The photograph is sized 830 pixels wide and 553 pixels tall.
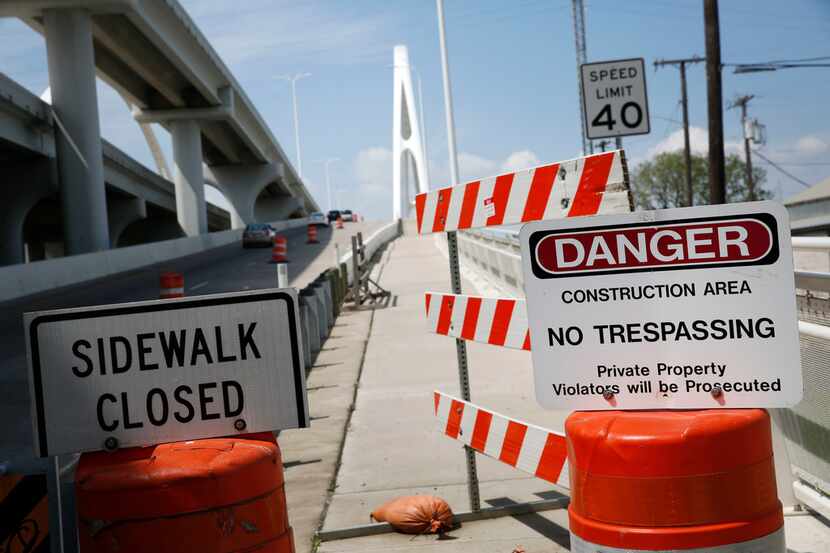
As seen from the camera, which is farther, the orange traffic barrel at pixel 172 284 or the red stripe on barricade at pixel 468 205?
the orange traffic barrel at pixel 172 284

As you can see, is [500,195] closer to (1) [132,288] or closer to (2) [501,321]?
(2) [501,321]

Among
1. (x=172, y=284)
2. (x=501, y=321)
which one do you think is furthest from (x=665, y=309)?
(x=172, y=284)

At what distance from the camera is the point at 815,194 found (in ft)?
181

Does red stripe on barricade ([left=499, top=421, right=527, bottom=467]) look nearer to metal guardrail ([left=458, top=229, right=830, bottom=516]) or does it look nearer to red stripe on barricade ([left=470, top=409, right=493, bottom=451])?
red stripe on barricade ([left=470, top=409, right=493, bottom=451])

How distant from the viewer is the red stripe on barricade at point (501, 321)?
534 cm

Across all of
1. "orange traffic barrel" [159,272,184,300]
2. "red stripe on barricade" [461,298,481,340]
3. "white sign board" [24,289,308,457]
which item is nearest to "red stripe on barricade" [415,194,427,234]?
"red stripe on barricade" [461,298,481,340]

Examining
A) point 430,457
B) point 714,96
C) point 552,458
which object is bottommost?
point 430,457

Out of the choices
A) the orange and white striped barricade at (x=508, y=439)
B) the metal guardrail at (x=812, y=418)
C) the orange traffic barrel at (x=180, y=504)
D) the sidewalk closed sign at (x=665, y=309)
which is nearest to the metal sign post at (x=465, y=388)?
the orange and white striped barricade at (x=508, y=439)

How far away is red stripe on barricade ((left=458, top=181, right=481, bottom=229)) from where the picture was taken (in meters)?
5.72

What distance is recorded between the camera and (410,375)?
482 inches

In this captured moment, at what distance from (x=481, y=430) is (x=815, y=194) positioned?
5435 centimetres

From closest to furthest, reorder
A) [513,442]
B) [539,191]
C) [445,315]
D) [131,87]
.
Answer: [539,191]
[513,442]
[445,315]
[131,87]

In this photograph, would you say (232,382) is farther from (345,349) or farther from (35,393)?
(345,349)

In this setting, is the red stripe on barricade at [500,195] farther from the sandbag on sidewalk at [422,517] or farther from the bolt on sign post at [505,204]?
the sandbag on sidewalk at [422,517]
